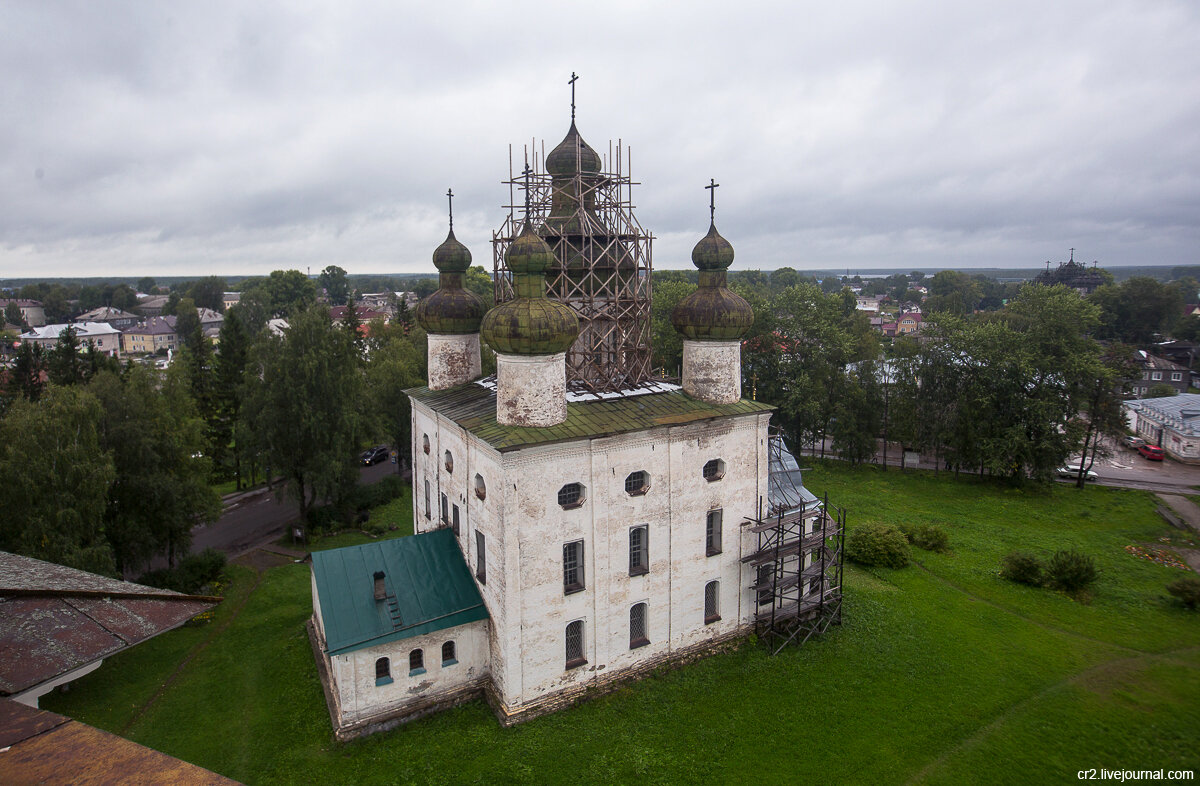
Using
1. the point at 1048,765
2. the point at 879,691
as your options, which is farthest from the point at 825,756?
the point at 1048,765

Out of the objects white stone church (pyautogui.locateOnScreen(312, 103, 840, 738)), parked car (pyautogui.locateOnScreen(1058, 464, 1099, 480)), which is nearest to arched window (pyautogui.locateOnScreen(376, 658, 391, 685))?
white stone church (pyautogui.locateOnScreen(312, 103, 840, 738))

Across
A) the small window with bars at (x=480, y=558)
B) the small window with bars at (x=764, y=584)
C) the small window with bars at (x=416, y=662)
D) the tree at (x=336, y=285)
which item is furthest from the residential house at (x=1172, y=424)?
the tree at (x=336, y=285)

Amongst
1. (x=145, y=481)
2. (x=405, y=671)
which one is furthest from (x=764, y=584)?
(x=145, y=481)

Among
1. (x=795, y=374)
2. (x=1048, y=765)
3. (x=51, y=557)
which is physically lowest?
(x=1048, y=765)

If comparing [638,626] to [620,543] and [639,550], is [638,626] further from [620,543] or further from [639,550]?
[620,543]

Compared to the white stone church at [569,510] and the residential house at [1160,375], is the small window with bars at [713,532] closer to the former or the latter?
the white stone church at [569,510]

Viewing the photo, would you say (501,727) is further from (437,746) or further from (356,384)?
(356,384)
